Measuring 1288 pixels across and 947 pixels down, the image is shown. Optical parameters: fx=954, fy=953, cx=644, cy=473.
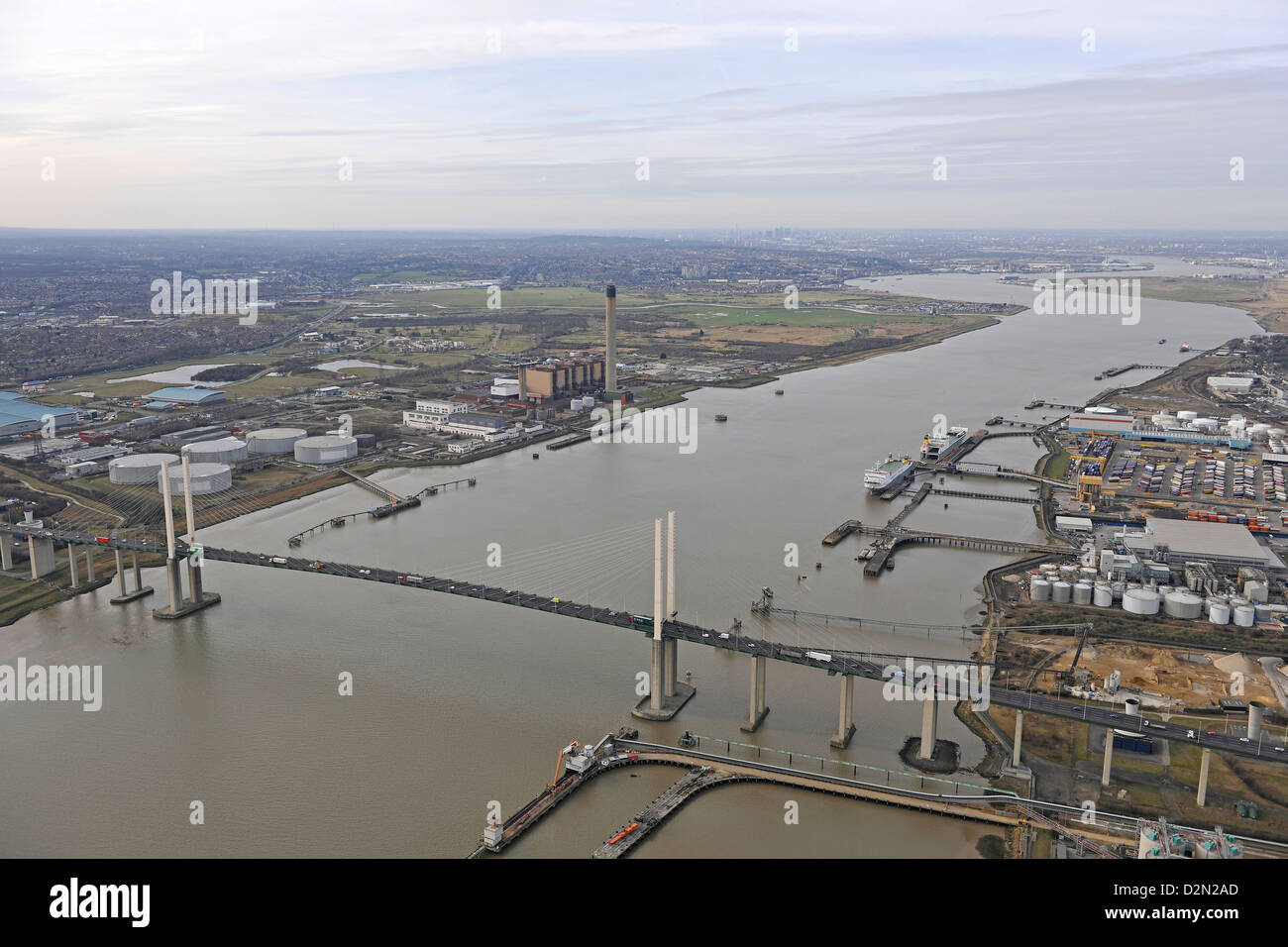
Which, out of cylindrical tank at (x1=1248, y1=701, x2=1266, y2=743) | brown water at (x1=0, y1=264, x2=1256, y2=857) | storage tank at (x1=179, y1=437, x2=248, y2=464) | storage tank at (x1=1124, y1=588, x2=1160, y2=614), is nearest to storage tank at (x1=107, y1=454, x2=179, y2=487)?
storage tank at (x1=179, y1=437, x2=248, y2=464)

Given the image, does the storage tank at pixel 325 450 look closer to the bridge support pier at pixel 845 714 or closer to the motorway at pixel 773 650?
the motorway at pixel 773 650

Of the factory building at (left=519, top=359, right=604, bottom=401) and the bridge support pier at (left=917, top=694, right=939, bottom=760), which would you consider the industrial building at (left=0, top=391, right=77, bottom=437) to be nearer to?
Result: the factory building at (left=519, top=359, right=604, bottom=401)

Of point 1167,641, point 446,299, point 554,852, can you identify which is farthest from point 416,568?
point 446,299

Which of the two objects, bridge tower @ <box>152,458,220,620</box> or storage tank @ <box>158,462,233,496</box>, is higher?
storage tank @ <box>158,462,233,496</box>

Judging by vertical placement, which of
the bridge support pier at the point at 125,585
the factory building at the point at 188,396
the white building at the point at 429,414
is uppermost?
the factory building at the point at 188,396

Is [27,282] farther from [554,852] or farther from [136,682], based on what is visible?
[554,852]

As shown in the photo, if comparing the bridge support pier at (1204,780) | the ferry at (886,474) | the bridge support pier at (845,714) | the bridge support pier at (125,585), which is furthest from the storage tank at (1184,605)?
the bridge support pier at (125,585)
